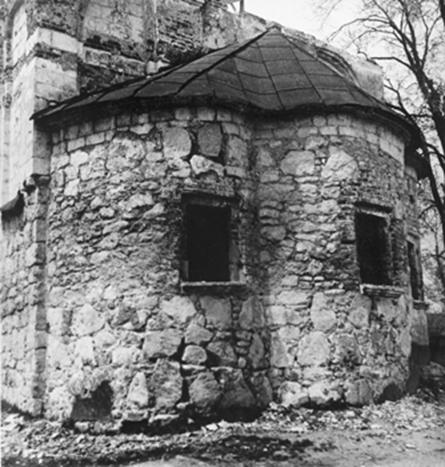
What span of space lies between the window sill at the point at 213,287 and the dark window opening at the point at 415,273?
4766mm

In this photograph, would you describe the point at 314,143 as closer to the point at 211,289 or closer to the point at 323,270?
the point at 323,270

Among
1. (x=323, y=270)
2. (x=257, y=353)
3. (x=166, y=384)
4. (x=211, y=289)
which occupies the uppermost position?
(x=323, y=270)

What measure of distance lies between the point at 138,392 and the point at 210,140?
3.13 meters

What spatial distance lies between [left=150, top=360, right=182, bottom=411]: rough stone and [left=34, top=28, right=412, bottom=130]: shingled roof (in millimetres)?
3164

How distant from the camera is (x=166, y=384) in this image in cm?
675

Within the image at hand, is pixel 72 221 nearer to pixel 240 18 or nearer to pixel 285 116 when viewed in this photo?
pixel 285 116

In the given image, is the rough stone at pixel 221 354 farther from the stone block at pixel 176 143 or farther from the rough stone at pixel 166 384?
the stone block at pixel 176 143

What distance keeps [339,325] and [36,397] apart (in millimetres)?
3955

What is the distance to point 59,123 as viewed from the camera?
8.09 metres

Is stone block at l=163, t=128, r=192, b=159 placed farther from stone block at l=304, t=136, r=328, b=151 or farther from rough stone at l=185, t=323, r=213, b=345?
rough stone at l=185, t=323, r=213, b=345

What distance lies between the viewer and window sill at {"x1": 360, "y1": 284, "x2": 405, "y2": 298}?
7.69 metres

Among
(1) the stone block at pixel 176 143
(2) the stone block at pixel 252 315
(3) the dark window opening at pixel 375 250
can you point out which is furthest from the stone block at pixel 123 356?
(3) the dark window opening at pixel 375 250

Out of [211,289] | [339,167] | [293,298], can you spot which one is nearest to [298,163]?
[339,167]

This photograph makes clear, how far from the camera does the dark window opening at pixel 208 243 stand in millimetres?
7492
